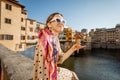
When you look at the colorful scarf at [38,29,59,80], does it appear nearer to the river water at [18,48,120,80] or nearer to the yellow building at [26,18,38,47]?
the river water at [18,48,120,80]

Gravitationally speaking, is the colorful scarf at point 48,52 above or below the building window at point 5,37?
below

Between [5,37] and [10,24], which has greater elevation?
[10,24]

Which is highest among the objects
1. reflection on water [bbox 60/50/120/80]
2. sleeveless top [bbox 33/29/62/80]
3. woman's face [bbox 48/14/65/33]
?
woman's face [bbox 48/14/65/33]

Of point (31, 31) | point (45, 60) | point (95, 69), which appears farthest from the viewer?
point (31, 31)

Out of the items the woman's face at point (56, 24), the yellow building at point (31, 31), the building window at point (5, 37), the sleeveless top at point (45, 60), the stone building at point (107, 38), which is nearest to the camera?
the sleeveless top at point (45, 60)

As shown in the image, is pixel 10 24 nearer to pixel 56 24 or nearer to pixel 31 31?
pixel 31 31

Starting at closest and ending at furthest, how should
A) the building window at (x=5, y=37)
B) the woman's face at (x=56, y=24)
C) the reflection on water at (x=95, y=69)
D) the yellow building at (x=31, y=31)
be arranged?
the woman's face at (x=56, y=24) < the building window at (x=5, y=37) < the reflection on water at (x=95, y=69) < the yellow building at (x=31, y=31)

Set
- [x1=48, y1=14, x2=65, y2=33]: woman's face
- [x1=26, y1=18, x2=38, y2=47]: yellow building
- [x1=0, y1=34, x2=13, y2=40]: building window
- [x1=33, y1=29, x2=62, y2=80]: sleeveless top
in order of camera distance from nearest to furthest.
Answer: [x1=33, y1=29, x2=62, y2=80]: sleeveless top < [x1=48, y1=14, x2=65, y2=33]: woman's face < [x1=0, y1=34, x2=13, y2=40]: building window < [x1=26, y1=18, x2=38, y2=47]: yellow building

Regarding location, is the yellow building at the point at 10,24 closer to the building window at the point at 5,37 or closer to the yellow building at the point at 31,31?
the building window at the point at 5,37

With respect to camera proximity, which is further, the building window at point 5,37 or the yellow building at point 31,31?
the yellow building at point 31,31

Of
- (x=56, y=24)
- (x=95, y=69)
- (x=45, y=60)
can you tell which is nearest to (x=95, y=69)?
(x=95, y=69)

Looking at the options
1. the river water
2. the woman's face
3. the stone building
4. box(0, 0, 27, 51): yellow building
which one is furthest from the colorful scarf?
the stone building

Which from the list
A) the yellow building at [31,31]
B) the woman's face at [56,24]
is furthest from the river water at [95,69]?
the yellow building at [31,31]

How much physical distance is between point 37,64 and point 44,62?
144 millimetres
